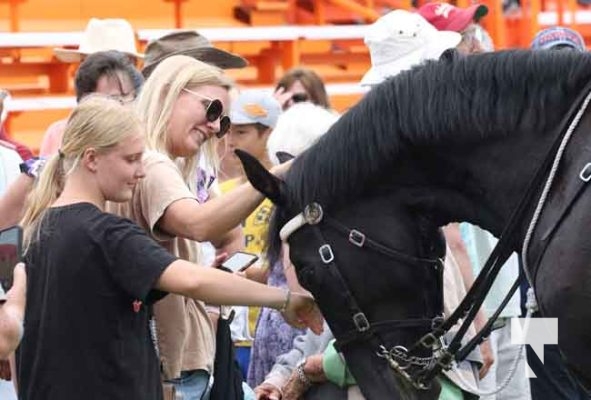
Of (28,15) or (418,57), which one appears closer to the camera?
(418,57)

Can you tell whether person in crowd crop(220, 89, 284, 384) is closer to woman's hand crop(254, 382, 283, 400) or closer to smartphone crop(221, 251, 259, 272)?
woman's hand crop(254, 382, 283, 400)

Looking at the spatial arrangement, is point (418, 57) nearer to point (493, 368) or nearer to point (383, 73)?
point (383, 73)

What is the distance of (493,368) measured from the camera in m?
5.86

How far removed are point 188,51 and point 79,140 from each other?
2007 mm

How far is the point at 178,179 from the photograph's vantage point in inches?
182

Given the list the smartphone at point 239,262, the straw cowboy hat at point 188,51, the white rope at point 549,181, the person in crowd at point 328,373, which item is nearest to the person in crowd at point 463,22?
the straw cowboy hat at point 188,51

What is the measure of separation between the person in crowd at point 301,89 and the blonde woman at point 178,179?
2.72m

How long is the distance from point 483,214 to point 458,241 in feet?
4.46

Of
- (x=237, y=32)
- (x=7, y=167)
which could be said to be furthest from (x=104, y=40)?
(x=237, y=32)

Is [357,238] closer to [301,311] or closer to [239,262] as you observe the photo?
[301,311]

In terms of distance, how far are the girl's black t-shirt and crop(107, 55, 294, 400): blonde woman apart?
0.84 ft

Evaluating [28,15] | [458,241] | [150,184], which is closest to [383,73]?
[458,241]

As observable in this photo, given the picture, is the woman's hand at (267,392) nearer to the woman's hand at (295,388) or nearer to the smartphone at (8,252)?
the woman's hand at (295,388)

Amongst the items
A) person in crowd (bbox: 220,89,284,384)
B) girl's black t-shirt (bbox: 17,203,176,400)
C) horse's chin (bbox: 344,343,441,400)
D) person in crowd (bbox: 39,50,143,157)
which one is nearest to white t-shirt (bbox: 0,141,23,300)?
person in crowd (bbox: 39,50,143,157)
